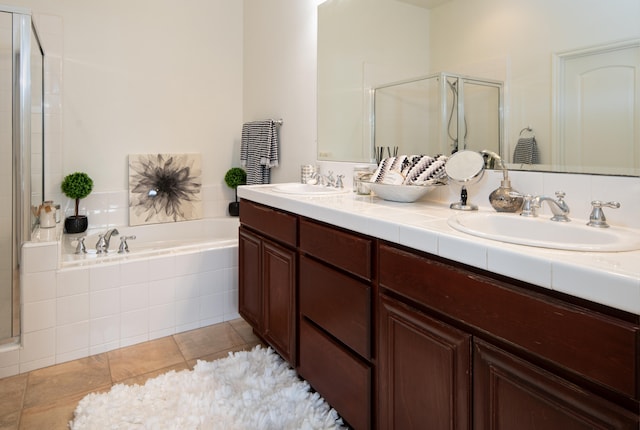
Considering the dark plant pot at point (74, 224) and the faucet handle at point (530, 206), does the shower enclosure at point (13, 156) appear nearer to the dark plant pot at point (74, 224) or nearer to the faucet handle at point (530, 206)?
the dark plant pot at point (74, 224)

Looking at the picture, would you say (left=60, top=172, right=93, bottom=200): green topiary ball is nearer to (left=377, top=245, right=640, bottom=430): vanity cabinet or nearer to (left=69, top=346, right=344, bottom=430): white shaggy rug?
(left=69, top=346, right=344, bottom=430): white shaggy rug

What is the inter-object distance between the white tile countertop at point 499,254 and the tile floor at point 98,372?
1.18m

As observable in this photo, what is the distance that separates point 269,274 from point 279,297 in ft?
0.45

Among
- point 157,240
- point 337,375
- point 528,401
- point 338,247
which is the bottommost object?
point 337,375

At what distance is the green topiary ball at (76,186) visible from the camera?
2836 millimetres

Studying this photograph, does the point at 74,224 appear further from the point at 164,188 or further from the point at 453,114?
the point at 453,114

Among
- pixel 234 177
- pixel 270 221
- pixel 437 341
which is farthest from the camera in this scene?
pixel 234 177

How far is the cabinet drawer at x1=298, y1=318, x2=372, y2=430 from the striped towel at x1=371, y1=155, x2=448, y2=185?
2.30ft

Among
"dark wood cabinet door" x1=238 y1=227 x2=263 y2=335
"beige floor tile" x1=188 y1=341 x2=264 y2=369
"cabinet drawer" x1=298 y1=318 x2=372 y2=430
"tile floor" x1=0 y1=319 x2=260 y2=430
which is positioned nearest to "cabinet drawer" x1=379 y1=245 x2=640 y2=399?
"cabinet drawer" x1=298 y1=318 x2=372 y2=430

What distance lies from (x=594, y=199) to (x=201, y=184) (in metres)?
2.97

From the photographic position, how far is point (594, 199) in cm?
119

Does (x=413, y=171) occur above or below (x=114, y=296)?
above

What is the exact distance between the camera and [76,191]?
284 centimetres

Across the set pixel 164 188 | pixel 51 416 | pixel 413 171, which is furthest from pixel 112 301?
pixel 413 171
